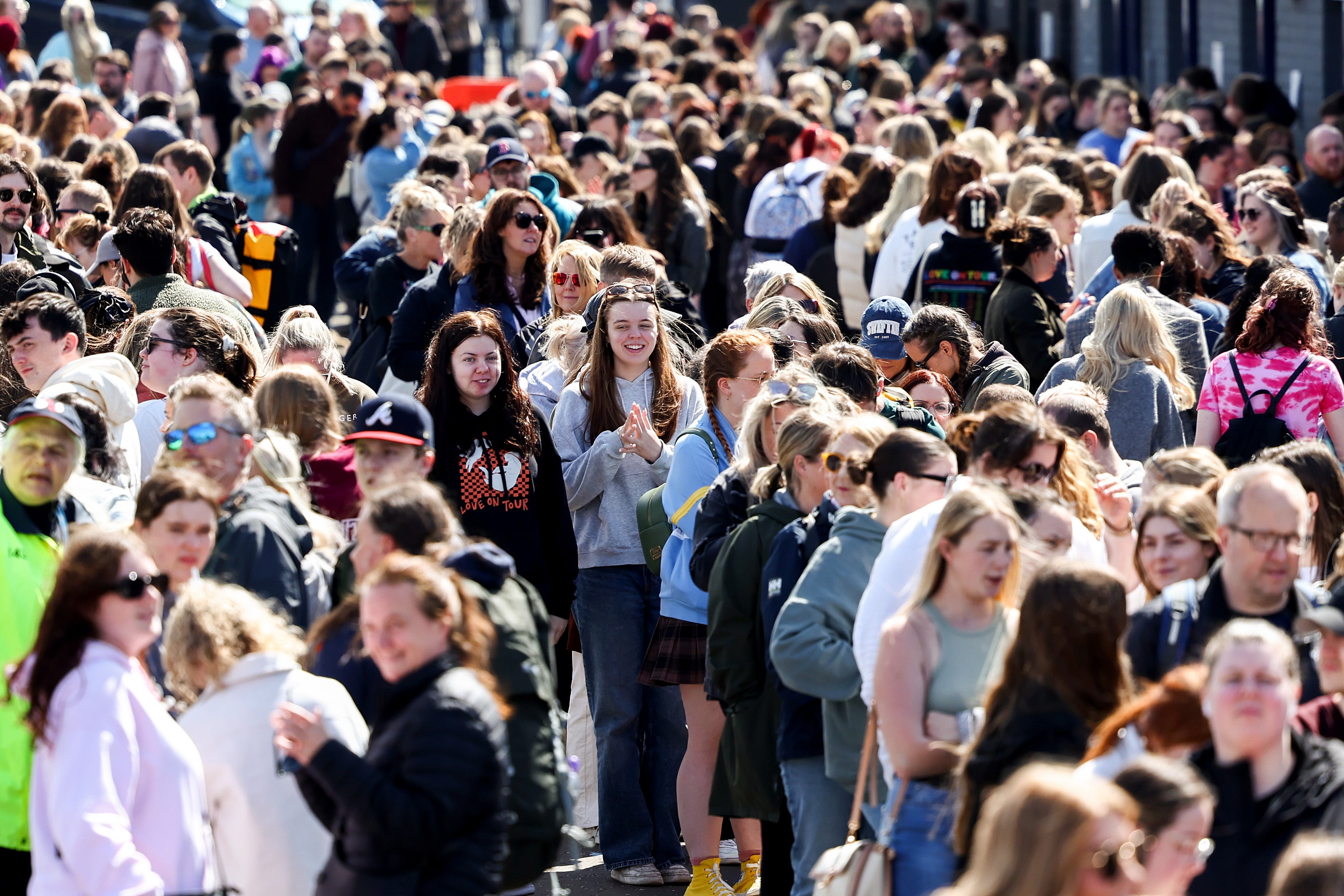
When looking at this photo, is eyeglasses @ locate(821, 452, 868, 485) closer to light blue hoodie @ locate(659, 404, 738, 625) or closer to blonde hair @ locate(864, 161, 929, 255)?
light blue hoodie @ locate(659, 404, 738, 625)

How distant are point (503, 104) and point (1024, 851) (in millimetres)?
13691

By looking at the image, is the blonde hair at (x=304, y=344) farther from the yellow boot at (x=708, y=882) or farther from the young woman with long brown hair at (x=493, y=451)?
the yellow boot at (x=708, y=882)

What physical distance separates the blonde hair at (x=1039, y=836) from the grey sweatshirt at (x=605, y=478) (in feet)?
11.9

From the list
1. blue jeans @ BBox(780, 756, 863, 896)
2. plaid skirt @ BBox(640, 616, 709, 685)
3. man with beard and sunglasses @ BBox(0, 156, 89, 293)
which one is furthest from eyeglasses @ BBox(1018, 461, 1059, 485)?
man with beard and sunglasses @ BBox(0, 156, 89, 293)

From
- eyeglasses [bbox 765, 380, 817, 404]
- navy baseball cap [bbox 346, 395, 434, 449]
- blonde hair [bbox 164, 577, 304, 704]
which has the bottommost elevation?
blonde hair [bbox 164, 577, 304, 704]

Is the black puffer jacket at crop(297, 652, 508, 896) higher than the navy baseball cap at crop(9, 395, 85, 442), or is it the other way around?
the navy baseball cap at crop(9, 395, 85, 442)

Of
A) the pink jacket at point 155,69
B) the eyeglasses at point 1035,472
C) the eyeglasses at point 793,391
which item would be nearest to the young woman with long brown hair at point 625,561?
the eyeglasses at point 793,391

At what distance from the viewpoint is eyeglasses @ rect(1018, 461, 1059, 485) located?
522 centimetres

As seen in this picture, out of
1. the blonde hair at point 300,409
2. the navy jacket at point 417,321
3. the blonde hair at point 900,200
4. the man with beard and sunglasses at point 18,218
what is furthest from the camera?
the blonde hair at point 900,200

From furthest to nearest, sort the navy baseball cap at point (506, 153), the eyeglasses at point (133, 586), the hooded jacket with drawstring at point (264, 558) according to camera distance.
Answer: the navy baseball cap at point (506, 153) → the hooded jacket with drawstring at point (264, 558) → the eyeglasses at point (133, 586)

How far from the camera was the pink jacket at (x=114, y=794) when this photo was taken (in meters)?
3.93

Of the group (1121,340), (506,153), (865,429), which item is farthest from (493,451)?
(506,153)

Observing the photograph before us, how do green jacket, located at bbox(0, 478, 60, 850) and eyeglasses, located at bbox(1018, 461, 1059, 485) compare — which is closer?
green jacket, located at bbox(0, 478, 60, 850)

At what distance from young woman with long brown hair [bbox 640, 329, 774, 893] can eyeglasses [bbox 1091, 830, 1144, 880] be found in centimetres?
311
